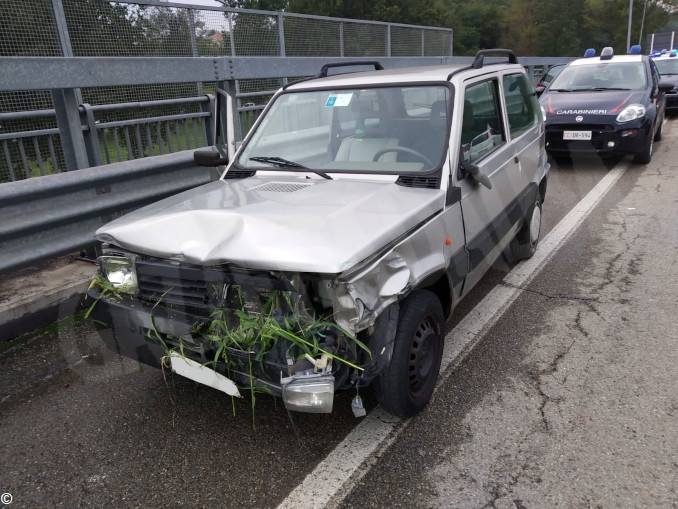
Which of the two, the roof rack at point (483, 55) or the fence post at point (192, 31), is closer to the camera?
the roof rack at point (483, 55)

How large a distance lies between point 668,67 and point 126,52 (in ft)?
52.7

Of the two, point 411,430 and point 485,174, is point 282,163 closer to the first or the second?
point 485,174

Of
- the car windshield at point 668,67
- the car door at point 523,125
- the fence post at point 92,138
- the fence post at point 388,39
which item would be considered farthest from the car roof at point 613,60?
the fence post at point 92,138

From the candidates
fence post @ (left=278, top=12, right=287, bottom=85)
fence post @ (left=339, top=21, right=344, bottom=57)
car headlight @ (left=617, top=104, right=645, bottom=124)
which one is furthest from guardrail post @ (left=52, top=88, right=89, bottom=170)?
fence post @ (left=339, top=21, right=344, bottom=57)

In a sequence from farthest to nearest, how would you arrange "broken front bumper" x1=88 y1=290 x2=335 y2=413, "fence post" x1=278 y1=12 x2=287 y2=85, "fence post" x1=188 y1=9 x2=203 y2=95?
"fence post" x1=278 y1=12 x2=287 y2=85
"fence post" x1=188 y1=9 x2=203 y2=95
"broken front bumper" x1=88 y1=290 x2=335 y2=413

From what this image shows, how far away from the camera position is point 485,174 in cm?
369

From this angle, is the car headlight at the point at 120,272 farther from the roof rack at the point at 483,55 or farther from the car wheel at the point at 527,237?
the car wheel at the point at 527,237

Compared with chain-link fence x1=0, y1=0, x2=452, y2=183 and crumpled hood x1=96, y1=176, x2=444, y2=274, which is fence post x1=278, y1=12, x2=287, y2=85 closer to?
chain-link fence x1=0, y1=0, x2=452, y2=183

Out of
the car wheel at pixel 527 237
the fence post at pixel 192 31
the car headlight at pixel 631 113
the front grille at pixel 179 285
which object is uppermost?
the fence post at pixel 192 31

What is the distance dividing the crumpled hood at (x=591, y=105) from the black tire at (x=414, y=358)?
694 centimetres

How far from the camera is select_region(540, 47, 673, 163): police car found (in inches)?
333

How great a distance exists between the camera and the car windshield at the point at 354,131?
11.4 ft

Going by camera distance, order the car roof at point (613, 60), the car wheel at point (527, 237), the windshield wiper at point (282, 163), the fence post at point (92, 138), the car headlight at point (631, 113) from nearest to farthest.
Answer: the windshield wiper at point (282, 163), the car wheel at point (527, 237), the fence post at point (92, 138), the car headlight at point (631, 113), the car roof at point (613, 60)

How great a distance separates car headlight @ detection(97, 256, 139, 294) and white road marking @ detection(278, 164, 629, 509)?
52.6 inches
